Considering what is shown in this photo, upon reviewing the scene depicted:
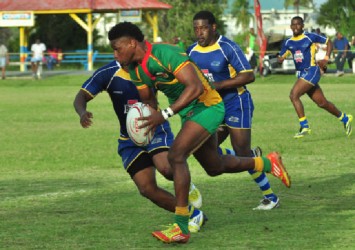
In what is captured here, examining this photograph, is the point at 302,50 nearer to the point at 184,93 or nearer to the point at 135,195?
the point at 135,195

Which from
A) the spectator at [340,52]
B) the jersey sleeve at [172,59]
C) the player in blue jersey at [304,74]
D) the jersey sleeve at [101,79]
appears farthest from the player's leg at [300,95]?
the spectator at [340,52]

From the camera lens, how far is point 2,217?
10906 millimetres

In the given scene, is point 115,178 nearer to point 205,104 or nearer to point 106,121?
point 205,104

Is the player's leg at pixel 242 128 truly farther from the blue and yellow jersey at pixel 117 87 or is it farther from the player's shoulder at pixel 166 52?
the player's shoulder at pixel 166 52

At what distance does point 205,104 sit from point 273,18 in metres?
137

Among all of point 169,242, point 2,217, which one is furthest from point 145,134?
point 2,217

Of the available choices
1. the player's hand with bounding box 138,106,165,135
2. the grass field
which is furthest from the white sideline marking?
the player's hand with bounding box 138,106,165,135

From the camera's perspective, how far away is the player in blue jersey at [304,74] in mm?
20141

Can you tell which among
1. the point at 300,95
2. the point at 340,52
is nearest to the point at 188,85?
the point at 300,95

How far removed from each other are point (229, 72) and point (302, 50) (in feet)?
28.8

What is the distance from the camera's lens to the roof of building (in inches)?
2285

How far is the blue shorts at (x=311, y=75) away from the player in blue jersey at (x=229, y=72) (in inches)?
321

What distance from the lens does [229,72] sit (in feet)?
39.2

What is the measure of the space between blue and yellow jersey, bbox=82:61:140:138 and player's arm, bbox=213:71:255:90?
74.2 inches
